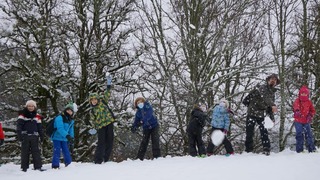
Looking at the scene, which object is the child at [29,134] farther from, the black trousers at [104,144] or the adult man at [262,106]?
the adult man at [262,106]

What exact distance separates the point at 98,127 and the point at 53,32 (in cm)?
677

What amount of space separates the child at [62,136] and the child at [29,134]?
0.34m

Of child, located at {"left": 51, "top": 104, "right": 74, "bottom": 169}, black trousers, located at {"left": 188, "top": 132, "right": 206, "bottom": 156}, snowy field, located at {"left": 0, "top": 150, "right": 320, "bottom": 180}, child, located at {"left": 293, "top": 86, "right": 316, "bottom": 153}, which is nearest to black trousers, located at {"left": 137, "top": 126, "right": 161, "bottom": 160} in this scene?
black trousers, located at {"left": 188, "top": 132, "right": 206, "bottom": 156}

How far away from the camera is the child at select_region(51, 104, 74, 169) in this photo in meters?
7.35

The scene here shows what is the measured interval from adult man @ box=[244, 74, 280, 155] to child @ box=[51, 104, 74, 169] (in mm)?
4260

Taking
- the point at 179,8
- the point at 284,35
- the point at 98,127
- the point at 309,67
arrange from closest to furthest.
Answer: the point at 98,127, the point at 284,35, the point at 179,8, the point at 309,67

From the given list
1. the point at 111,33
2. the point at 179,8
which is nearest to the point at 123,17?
the point at 111,33

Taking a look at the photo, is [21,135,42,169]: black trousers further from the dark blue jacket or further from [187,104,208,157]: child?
[187,104,208,157]: child

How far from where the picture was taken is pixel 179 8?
13117 mm

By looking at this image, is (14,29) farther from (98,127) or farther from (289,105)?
(289,105)

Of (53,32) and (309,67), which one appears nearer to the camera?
(53,32)

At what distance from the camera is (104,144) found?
795cm

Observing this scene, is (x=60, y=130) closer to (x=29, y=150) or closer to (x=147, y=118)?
(x=29, y=150)

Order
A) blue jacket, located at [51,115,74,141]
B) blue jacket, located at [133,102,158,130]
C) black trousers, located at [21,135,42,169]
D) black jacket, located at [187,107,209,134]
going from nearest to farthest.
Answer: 1. black trousers, located at [21,135,42,169]
2. blue jacket, located at [51,115,74,141]
3. blue jacket, located at [133,102,158,130]
4. black jacket, located at [187,107,209,134]
